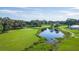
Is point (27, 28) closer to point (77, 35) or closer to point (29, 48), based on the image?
point (29, 48)

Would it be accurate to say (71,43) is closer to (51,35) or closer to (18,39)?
(51,35)

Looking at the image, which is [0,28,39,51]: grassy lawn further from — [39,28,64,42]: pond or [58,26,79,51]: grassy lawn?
[58,26,79,51]: grassy lawn

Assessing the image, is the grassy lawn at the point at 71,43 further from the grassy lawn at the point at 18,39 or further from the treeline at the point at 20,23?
the grassy lawn at the point at 18,39

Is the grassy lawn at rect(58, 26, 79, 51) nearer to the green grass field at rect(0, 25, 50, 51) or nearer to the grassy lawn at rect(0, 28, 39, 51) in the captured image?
the green grass field at rect(0, 25, 50, 51)

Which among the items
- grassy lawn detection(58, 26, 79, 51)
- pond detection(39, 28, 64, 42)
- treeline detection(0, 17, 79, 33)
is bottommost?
grassy lawn detection(58, 26, 79, 51)

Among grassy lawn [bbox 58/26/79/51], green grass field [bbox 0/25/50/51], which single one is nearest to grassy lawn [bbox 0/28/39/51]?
green grass field [bbox 0/25/50/51]

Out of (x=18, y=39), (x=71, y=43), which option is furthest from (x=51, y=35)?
(x=18, y=39)

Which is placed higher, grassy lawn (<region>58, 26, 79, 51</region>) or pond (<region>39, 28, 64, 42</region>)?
pond (<region>39, 28, 64, 42</region>)
